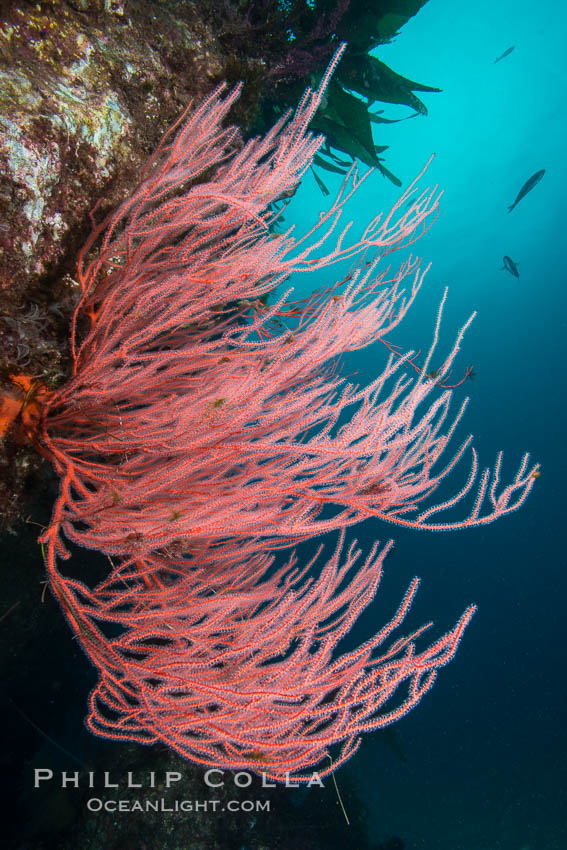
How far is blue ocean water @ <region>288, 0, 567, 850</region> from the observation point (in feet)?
52.8

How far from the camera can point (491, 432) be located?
3172 cm

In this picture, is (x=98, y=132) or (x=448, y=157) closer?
(x=98, y=132)

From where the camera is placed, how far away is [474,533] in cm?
2592

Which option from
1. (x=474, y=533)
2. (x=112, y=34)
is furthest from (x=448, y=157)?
(x=112, y=34)

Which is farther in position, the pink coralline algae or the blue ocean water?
the blue ocean water

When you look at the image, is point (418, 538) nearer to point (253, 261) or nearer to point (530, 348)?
point (530, 348)

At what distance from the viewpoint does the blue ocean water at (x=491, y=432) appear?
1609cm

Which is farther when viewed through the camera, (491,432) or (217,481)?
(491,432)

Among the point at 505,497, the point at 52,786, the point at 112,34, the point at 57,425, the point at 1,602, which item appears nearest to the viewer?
the point at 505,497

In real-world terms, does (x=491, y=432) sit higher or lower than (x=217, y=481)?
higher

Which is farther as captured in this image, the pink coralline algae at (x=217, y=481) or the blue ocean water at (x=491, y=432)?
the blue ocean water at (x=491, y=432)

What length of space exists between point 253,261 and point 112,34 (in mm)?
1379

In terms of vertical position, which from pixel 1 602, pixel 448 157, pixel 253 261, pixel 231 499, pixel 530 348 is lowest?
pixel 1 602

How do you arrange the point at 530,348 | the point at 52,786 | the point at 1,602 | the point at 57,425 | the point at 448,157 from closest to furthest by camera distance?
the point at 57,425 → the point at 1,602 → the point at 52,786 → the point at 530,348 → the point at 448,157
